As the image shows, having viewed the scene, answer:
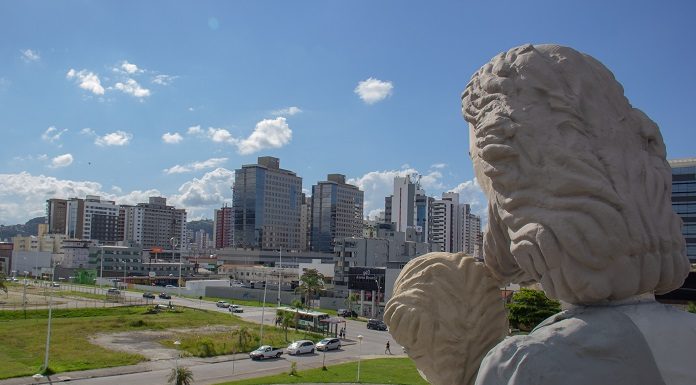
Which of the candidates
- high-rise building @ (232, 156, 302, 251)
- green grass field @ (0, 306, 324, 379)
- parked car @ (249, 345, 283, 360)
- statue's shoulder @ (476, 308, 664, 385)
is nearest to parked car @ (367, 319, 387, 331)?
green grass field @ (0, 306, 324, 379)

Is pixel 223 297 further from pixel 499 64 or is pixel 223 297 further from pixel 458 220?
pixel 458 220

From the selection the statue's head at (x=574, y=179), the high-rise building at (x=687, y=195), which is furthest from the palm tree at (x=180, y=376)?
the high-rise building at (x=687, y=195)

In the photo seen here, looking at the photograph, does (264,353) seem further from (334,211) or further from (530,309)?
(334,211)

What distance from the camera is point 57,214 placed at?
144 m

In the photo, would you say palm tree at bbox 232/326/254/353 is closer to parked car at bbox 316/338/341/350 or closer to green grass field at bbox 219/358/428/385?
parked car at bbox 316/338/341/350

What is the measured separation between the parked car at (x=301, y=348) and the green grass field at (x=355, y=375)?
3694mm

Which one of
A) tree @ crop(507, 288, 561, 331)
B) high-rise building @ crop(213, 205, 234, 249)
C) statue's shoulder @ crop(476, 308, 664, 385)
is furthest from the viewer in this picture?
high-rise building @ crop(213, 205, 234, 249)

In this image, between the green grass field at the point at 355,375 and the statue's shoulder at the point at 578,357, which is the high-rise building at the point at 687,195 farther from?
the statue's shoulder at the point at 578,357

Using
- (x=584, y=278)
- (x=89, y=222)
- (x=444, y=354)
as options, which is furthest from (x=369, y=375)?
(x=89, y=222)

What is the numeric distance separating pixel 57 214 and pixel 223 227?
41611 millimetres

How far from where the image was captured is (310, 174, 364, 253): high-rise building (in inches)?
4668

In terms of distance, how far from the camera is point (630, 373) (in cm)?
289

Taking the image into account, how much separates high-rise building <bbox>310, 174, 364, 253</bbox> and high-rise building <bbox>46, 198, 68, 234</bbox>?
6756cm

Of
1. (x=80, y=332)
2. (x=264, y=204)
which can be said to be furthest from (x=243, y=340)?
(x=264, y=204)
